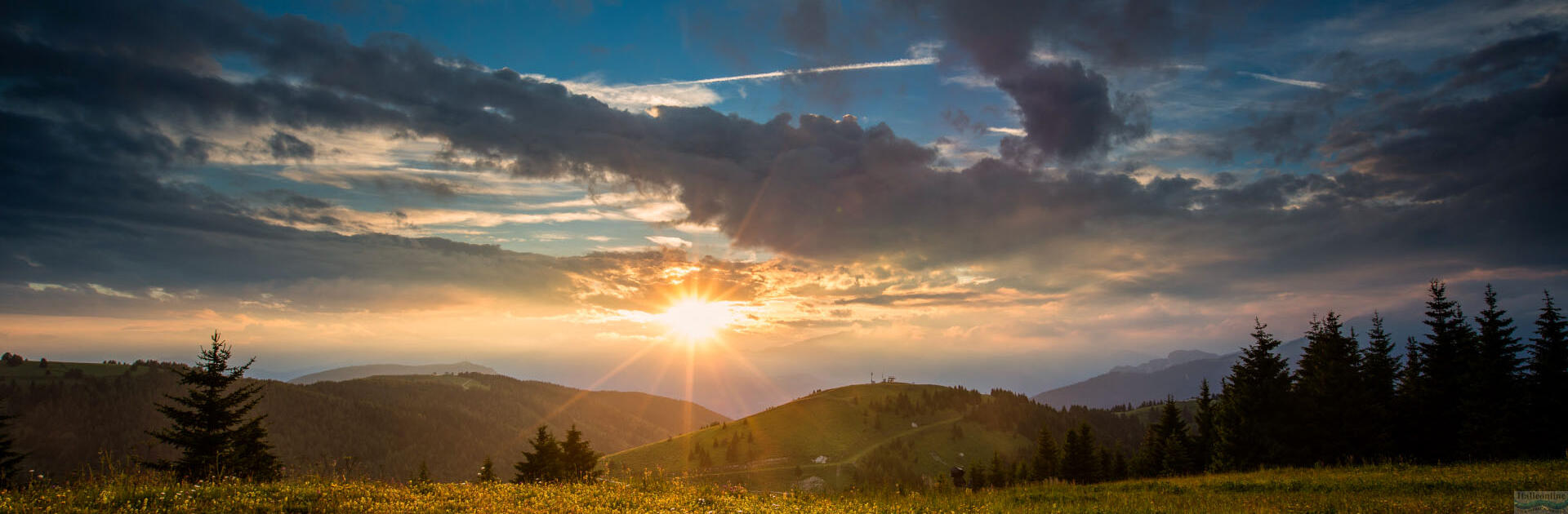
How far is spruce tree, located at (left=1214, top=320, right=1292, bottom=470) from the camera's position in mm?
44438

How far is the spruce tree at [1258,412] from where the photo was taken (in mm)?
44438

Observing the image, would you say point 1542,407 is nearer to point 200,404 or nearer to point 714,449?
point 200,404

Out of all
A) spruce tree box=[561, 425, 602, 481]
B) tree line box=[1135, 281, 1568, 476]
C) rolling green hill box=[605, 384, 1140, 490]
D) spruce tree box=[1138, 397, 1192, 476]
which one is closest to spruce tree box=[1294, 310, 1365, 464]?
tree line box=[1135, 281, 1568, 476]

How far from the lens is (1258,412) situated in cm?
4550

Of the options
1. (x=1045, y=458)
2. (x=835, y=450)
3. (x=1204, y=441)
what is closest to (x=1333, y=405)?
(x=1204, y=441)

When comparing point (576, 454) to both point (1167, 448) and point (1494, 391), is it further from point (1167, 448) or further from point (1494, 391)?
point (1494, 391)

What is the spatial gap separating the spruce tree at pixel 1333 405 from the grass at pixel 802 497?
22.8m

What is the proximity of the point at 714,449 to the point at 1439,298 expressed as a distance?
507 ft

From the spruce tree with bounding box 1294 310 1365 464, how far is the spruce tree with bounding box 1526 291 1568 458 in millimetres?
7656

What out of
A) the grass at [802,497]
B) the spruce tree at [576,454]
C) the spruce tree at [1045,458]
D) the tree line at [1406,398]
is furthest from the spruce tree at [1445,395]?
the spruce tree at [576,454]

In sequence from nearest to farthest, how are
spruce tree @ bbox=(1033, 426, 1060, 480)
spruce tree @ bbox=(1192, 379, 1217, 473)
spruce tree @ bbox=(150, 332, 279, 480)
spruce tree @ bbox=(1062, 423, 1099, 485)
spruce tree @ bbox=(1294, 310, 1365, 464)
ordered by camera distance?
spruce tree @ bbox=(150, 332, 279, 480), spruce tree @ bbox=(1294, 310, 1365, 464), spruce tree @ bbox=(1192, 379, 1217, 473), spruce tree @ bbox=(1062, 423, 1099, 485), spruce tree @ bbox=(1033, 426, 1060, 480)

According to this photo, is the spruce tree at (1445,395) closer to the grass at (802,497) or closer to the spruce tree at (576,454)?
the grass at (802,497)

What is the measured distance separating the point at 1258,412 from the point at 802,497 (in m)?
45.4

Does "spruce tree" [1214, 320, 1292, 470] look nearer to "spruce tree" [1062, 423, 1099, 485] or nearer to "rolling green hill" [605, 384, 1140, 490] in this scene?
"spruce tree" [1062, 423, 1099, 485]
